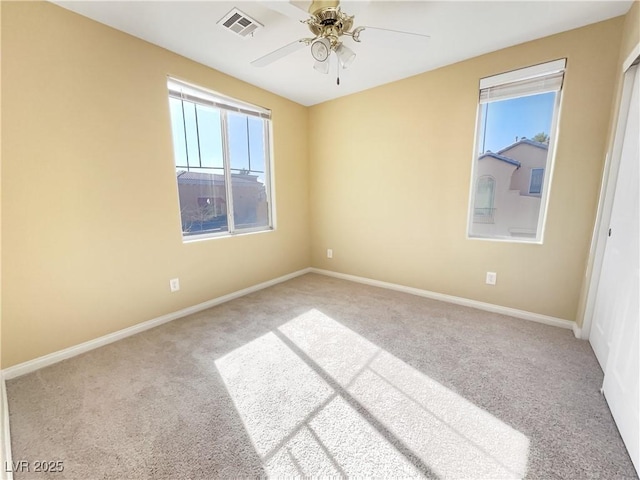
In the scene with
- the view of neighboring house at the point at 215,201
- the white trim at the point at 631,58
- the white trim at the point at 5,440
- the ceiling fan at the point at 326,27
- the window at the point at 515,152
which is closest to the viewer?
the white trim at the point at 5,440

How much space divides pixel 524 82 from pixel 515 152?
585 mm

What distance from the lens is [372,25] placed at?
1938 millimetres

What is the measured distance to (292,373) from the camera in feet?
5.70

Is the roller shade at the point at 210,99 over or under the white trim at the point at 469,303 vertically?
over

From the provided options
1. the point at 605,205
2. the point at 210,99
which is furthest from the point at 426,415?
the point at 210,99

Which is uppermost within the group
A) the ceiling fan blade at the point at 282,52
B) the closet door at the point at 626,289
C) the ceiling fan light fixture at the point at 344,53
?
the ceiling fan blade at the point at 282,52

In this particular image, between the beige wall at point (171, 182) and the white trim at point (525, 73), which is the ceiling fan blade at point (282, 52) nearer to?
the beige wall at point (171, 182)

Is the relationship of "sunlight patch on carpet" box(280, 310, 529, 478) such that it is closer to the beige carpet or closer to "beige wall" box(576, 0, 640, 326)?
the beige carpet

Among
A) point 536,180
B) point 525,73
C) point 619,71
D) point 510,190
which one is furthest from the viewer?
point 510,190

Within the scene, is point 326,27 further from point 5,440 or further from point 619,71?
point 5,440

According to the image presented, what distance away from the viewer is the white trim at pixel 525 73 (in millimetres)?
2070

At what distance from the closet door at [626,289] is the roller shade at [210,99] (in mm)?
3171

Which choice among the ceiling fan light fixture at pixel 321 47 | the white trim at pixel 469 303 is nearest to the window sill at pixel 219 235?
the white trim at pixel 469 303

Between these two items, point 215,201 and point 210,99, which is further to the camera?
point 215,201
